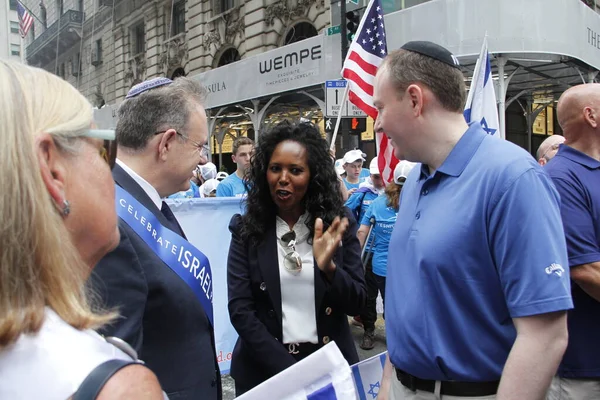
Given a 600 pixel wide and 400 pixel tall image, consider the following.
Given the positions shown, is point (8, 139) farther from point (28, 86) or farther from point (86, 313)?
point (86, 313)

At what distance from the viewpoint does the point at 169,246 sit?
196 centimetres

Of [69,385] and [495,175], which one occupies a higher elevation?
[495,175]

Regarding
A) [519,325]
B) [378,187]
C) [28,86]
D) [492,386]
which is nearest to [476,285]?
[519,325]

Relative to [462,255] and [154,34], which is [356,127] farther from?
Result: [154,34]

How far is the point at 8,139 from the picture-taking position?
0.78 m

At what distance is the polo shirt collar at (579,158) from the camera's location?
2346 millimetres

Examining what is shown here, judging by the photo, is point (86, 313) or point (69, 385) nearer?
point (69, 385)

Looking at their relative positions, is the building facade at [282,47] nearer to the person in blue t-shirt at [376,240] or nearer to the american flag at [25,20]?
the american flag at [25,20]

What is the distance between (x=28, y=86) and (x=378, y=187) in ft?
19.2

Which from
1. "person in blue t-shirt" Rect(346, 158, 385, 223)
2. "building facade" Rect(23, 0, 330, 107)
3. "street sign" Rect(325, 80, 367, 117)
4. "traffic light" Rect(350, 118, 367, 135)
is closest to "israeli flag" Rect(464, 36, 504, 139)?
"person in blue t-shirt" Rect(346, 158, 385, 223)

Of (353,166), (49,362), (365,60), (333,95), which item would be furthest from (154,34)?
(49,362)

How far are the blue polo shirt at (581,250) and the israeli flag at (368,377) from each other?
0.84 metres

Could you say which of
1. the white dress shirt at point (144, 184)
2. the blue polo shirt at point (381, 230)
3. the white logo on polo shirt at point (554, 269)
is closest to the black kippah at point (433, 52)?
the white logo on polo shirt at point (554, 269)

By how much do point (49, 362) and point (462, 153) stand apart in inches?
55.9
